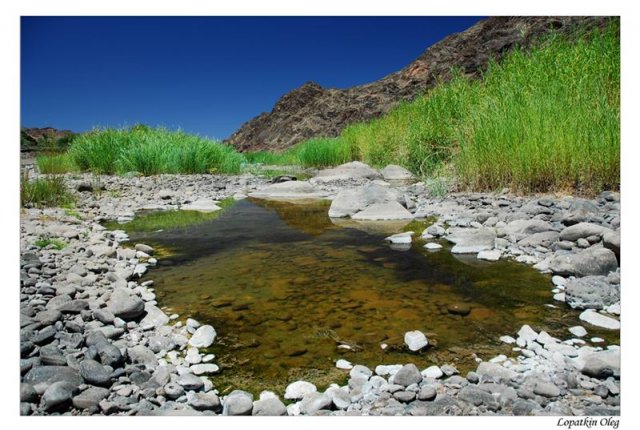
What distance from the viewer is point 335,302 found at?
2666 millimetres

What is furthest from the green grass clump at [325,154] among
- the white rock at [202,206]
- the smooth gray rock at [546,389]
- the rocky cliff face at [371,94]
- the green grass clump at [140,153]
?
the smooth gray rock at [546,389]

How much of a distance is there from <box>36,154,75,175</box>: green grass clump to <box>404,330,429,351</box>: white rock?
30.5 ft

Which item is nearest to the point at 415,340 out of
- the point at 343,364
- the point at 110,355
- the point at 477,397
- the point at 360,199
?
the point at 343,364

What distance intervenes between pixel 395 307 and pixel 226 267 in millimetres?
1521

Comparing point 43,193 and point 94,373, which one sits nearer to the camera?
point 94,373

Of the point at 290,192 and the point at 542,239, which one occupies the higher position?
the point at 290,192

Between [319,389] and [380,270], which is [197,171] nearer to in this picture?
[380,270]

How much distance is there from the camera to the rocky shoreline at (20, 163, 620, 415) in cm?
158

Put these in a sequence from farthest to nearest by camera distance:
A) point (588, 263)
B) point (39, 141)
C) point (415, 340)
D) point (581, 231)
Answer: point (39, 141) < point (581, 231) < point (588, 263) < point (415, 340)

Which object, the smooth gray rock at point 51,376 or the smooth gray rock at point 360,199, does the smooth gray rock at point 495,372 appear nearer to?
the smooth gray rock at point 51,376

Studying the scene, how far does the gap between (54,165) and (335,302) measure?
401 inches

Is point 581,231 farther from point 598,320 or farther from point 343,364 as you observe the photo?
point 343,364

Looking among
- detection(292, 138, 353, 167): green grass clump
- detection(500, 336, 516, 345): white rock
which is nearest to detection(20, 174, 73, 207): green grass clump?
detection(500, 336, 516, 345): white rock

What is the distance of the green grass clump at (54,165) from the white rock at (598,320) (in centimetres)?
989
